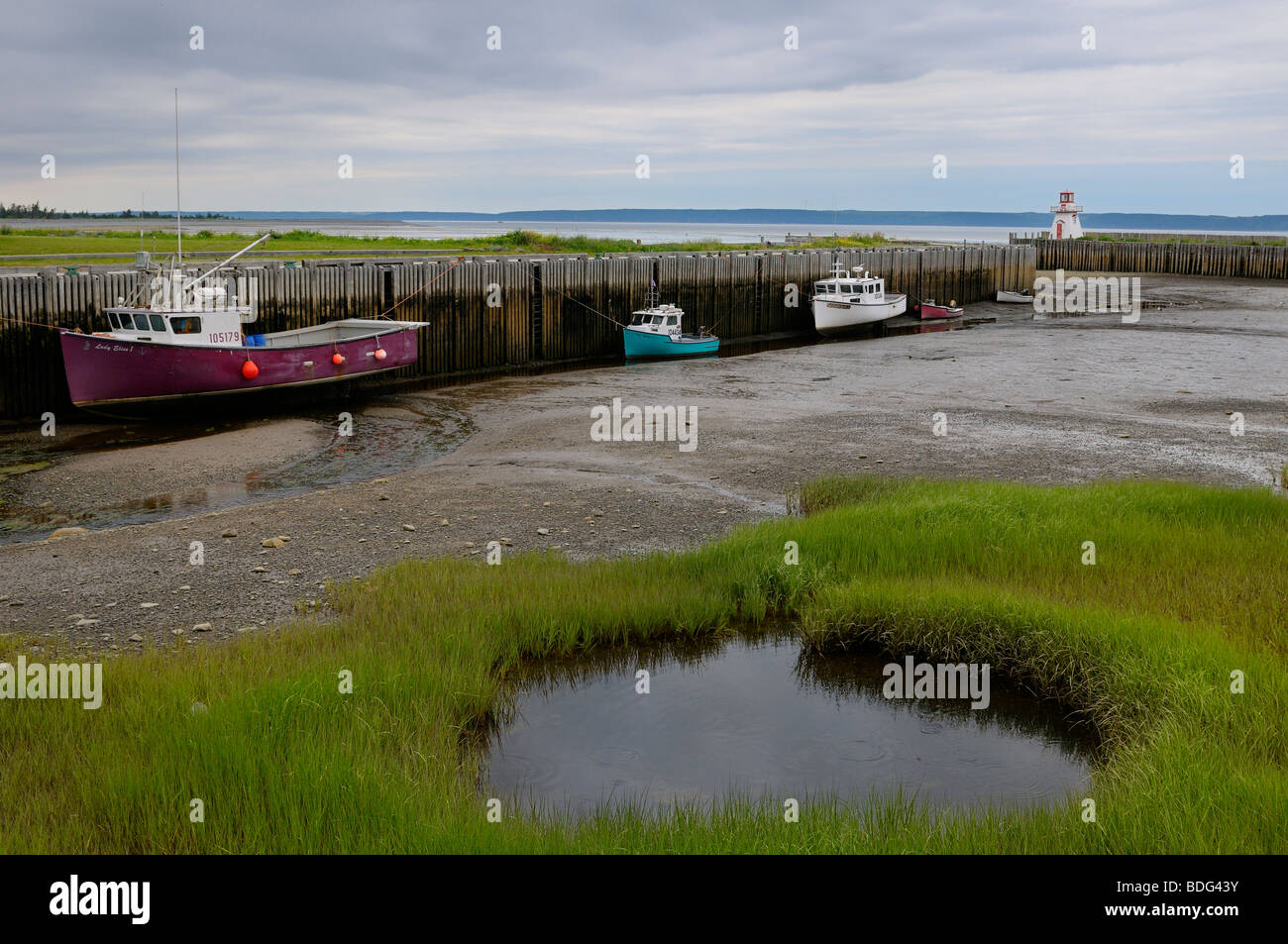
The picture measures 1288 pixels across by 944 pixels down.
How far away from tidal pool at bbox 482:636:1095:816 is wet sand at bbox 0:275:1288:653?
2.97 meters

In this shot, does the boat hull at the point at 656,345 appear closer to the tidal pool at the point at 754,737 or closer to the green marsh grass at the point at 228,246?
the green marsh grass at the point at 228,246

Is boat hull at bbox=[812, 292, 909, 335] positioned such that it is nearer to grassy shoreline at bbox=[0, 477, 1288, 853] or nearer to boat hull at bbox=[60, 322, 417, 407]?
boat hull at bbox=[60, 322, 417, 407]

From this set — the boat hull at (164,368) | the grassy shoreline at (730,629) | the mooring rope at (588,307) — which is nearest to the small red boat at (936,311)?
the mooring rope at (588,307)

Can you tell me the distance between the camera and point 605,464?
721 inches

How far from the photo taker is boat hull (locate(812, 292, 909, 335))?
44.3 metres

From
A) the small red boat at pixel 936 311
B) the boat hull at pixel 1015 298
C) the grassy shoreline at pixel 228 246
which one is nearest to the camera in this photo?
the grassy shoreline at pixel 228 246

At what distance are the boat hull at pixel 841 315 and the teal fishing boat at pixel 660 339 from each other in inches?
341

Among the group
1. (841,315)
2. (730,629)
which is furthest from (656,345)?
(730,629)

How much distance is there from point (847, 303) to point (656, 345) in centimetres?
1197

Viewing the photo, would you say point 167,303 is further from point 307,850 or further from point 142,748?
point 307,850

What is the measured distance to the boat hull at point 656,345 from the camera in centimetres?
3525
